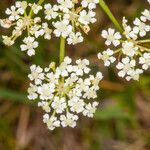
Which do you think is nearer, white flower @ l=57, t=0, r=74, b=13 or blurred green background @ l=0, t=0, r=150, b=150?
white flower @ l=57, t=0, r=74, b=13

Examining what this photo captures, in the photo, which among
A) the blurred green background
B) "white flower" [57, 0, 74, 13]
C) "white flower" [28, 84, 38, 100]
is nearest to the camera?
"white flower" [57, 0, 74, 13]

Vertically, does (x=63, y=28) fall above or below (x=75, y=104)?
above

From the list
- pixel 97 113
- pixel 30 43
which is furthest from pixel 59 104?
pixel 97 113

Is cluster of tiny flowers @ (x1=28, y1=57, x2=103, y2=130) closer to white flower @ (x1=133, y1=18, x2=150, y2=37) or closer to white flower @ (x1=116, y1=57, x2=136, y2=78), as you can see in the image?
white flower @ (x1=116, y1=57, x2=136, y2=78)

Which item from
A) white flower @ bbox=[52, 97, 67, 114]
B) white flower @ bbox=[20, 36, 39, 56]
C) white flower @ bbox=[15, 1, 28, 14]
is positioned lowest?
white flower @ bbox=[52, 97, 67, 114]

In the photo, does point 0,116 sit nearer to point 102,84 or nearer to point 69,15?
point 102,84

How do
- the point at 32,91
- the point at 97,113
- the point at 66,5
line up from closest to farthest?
the point at 66,5, the point at 32,91, the point at 97,113

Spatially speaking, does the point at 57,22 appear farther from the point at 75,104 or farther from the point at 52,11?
the point at 75,104

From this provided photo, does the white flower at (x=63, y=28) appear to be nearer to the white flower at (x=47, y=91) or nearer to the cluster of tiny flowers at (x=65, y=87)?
the cluster of tiny flowers at (x=65, y=87)

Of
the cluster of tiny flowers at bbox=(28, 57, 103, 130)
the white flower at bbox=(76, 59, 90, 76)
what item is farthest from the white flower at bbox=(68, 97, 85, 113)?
the white flower at bbox=(76, 59, 90, 76)

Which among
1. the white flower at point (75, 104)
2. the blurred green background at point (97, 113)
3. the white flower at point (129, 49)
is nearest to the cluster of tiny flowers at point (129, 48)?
the white flower at point (129, 49)
